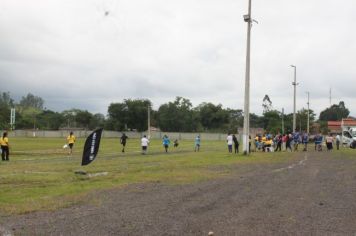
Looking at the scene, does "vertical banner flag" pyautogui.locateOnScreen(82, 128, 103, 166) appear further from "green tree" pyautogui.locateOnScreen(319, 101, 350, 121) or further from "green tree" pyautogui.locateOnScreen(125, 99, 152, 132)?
"green tree" pyautogui.locateOnScreen(319, 101, 350, 121)

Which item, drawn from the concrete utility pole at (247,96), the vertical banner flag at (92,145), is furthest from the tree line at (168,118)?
the vertical banner flag at (92,145)

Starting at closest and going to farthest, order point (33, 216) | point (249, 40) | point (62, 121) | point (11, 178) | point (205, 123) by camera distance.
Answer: point (33, 216) < point (11, 178) < point (249, 40) < point (205, 123) < point (62, 121)

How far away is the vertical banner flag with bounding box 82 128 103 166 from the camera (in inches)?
736

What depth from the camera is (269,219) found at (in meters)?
9.08

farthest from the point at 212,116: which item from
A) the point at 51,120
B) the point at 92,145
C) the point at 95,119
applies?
the point at 92,145

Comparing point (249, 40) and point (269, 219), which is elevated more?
point (249, 40)

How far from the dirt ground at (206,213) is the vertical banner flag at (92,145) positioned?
478cm

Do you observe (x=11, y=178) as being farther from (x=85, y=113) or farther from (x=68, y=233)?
(x=85, y=113)

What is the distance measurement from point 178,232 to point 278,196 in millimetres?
4725

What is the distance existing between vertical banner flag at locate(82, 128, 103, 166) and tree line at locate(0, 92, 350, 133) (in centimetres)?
9211

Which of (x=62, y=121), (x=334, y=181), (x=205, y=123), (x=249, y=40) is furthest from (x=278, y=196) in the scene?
(x=62, y=121)

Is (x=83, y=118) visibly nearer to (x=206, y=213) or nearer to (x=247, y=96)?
(x=247, y=96)

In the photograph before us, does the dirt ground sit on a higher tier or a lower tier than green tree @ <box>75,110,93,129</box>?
lower

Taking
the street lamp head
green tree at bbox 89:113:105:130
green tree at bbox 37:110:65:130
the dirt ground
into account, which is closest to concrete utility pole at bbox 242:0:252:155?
the street lamp head
